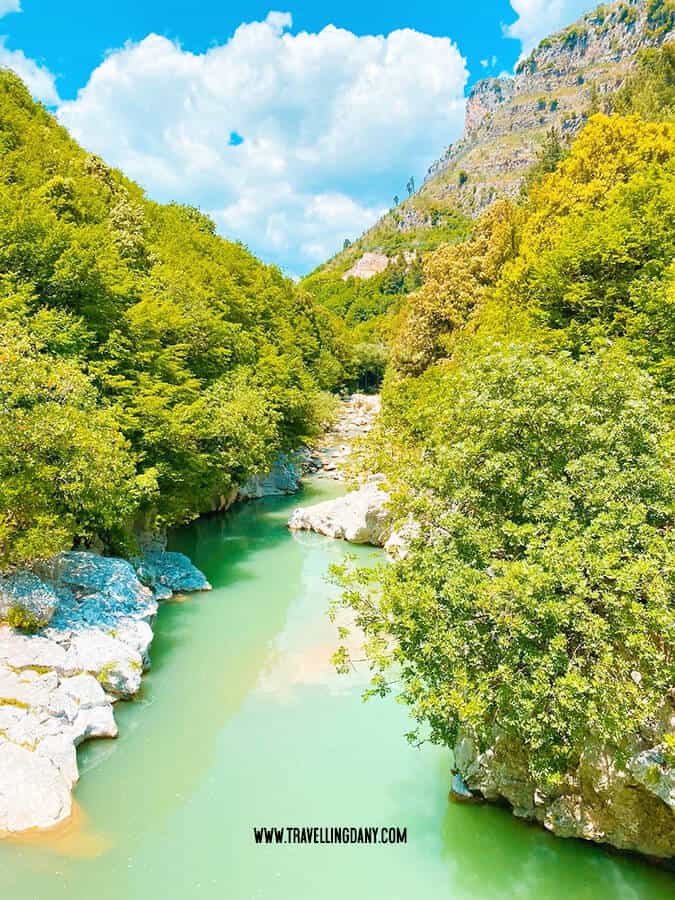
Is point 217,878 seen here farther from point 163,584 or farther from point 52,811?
point 163,584

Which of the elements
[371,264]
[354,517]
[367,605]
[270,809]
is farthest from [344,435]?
[371,264]

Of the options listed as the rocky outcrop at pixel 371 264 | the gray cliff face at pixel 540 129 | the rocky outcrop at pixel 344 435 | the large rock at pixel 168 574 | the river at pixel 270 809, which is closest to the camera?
the river at pixel 270 809

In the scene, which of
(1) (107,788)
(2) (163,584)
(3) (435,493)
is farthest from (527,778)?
(2) (163,584)

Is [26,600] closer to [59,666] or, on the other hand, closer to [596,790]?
[59,666]

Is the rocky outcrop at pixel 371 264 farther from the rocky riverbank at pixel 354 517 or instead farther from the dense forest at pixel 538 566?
the dense forest at pixel 538 566

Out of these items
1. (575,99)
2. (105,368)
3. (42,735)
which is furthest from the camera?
(575,99)

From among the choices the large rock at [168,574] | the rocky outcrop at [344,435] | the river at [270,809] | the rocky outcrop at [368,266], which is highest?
the rocky outcrop at [368,266]

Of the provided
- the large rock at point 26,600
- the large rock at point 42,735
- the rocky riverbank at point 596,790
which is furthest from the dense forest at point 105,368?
the rocky riverbank at point 596,790
